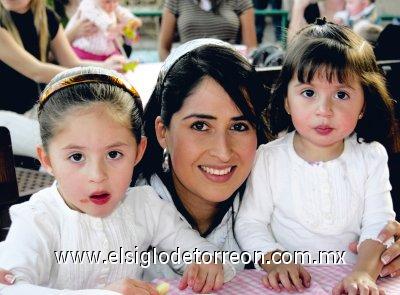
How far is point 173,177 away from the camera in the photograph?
1.68 metres

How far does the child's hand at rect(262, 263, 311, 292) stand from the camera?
1294mm

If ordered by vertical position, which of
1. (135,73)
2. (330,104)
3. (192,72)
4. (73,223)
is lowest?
(135,73)

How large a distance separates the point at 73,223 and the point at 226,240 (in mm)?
525

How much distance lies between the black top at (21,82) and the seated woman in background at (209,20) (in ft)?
4.99

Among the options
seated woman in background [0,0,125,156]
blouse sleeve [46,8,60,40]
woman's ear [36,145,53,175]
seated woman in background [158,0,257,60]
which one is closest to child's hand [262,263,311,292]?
woman's ear [36,145,53,175]

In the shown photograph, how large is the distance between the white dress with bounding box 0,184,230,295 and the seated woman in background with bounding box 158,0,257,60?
3043 mm

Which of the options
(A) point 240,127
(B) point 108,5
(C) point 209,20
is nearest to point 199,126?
(A) point 240,127

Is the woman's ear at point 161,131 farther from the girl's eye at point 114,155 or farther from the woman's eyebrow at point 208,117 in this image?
the girl's eye at point 114,155

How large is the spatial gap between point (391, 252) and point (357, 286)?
0.19 meters

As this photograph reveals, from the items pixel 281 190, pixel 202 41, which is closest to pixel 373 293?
pixel 281 190

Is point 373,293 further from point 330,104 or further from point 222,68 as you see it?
point 222,68

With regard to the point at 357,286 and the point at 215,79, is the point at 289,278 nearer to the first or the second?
the point at 357,286

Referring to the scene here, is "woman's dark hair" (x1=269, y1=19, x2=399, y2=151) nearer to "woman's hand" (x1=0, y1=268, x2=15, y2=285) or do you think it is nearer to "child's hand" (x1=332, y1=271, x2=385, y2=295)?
"child's hand" (x1=332, y1=271, x2=385, y2=295)

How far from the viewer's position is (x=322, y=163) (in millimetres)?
1631
